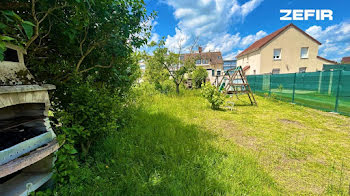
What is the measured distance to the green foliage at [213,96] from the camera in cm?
669

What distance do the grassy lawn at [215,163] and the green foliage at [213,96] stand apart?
2532 mm

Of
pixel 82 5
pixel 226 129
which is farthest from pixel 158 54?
pixel 82 5

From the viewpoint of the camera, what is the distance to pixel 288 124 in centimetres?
493

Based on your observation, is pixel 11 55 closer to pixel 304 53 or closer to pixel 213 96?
pixel 213 96

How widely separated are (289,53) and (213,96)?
18.3 metres

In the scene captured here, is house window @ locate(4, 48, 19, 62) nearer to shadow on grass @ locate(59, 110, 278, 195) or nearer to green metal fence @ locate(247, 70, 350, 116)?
shadow on grass @ locate(59, 110, 278, 195)

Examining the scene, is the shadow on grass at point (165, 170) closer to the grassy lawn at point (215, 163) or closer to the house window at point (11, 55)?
the grassy lawn at point (215, 163)

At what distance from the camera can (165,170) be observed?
2.26 meters

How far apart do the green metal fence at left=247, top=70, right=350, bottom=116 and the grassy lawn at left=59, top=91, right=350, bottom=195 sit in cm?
275

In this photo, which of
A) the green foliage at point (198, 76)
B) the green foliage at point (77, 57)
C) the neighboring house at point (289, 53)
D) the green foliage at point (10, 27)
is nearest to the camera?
the green foliage at point (10, 27)

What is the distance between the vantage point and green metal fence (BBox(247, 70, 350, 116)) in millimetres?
5852

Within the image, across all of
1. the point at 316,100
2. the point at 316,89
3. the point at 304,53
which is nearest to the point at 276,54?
the point at 304,53

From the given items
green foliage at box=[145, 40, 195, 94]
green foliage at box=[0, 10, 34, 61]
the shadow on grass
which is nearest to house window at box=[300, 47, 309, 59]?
green foliage at box=[145, 40, 195, 94]

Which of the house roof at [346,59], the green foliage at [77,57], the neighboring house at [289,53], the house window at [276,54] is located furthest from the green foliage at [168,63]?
the house roof at [346,59]
